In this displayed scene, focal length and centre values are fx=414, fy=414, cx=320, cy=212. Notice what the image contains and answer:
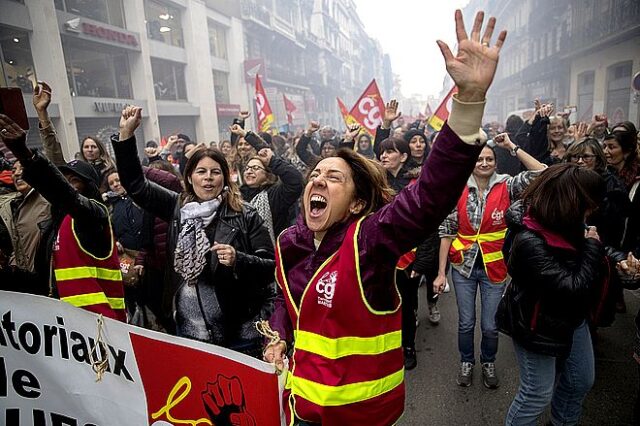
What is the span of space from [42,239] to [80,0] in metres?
14.3

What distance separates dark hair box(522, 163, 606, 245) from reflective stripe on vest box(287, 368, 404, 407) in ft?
3.57

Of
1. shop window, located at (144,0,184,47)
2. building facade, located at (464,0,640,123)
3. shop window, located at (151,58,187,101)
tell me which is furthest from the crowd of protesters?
shop window, located at (144,0,184,47)

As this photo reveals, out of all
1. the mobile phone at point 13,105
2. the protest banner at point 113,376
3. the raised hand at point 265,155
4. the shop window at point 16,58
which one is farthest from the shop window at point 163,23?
the protest banner at point 113,376

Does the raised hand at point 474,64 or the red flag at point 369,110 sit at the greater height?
the red flag at point 369,110

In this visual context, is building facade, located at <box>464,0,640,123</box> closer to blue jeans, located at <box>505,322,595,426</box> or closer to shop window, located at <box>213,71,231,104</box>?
blue jeans, located at <box>505,322,595,426</box>

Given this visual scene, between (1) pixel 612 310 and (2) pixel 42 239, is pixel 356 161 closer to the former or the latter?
(1) pixel 612 310

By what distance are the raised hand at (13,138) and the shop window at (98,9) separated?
1362cm

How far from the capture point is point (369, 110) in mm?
8555

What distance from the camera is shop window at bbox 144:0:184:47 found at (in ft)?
58.8

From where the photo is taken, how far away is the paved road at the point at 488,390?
282 centimetres

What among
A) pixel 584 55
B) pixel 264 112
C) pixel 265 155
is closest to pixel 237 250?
pixel 265 155

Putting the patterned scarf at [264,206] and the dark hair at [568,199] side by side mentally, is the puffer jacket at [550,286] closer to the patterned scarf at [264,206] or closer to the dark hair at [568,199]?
the dark hair at [568,199]

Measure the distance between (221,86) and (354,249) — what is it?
24.2 metres

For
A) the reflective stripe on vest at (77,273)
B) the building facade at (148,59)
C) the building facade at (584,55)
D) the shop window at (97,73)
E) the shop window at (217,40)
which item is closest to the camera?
the reflective stripe on vest at (77,273)
